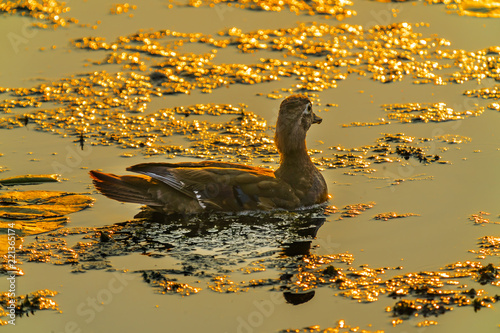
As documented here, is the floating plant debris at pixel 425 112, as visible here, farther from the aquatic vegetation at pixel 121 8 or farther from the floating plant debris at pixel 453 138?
the aquatic vegetation at pixel 121 8

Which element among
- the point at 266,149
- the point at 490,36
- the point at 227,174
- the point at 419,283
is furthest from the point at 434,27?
the point at 419,283

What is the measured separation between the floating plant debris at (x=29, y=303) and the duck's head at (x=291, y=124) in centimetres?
369

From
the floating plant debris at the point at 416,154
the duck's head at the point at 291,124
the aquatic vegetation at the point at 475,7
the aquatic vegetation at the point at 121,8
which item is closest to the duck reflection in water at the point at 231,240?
the duck's head at the point at 291,124

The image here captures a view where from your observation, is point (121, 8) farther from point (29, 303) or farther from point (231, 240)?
point (29, 303)

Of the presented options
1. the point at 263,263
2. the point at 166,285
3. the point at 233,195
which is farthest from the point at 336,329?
the point at 233,195

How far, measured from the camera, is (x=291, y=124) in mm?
10781

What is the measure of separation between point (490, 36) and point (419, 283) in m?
8.60

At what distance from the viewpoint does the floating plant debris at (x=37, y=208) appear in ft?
32.5

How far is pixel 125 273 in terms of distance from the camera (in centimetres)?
882

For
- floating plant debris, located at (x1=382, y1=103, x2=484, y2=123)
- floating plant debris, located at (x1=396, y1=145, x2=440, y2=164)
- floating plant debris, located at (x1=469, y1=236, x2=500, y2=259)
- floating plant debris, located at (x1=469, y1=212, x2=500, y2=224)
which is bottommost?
floating plant debris, located at (x1=469, y1=236, x2=500, y2=259)

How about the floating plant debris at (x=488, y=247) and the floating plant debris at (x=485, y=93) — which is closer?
the floating plant debris at (x=488, y=247)

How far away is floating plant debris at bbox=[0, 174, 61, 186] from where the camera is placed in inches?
426
